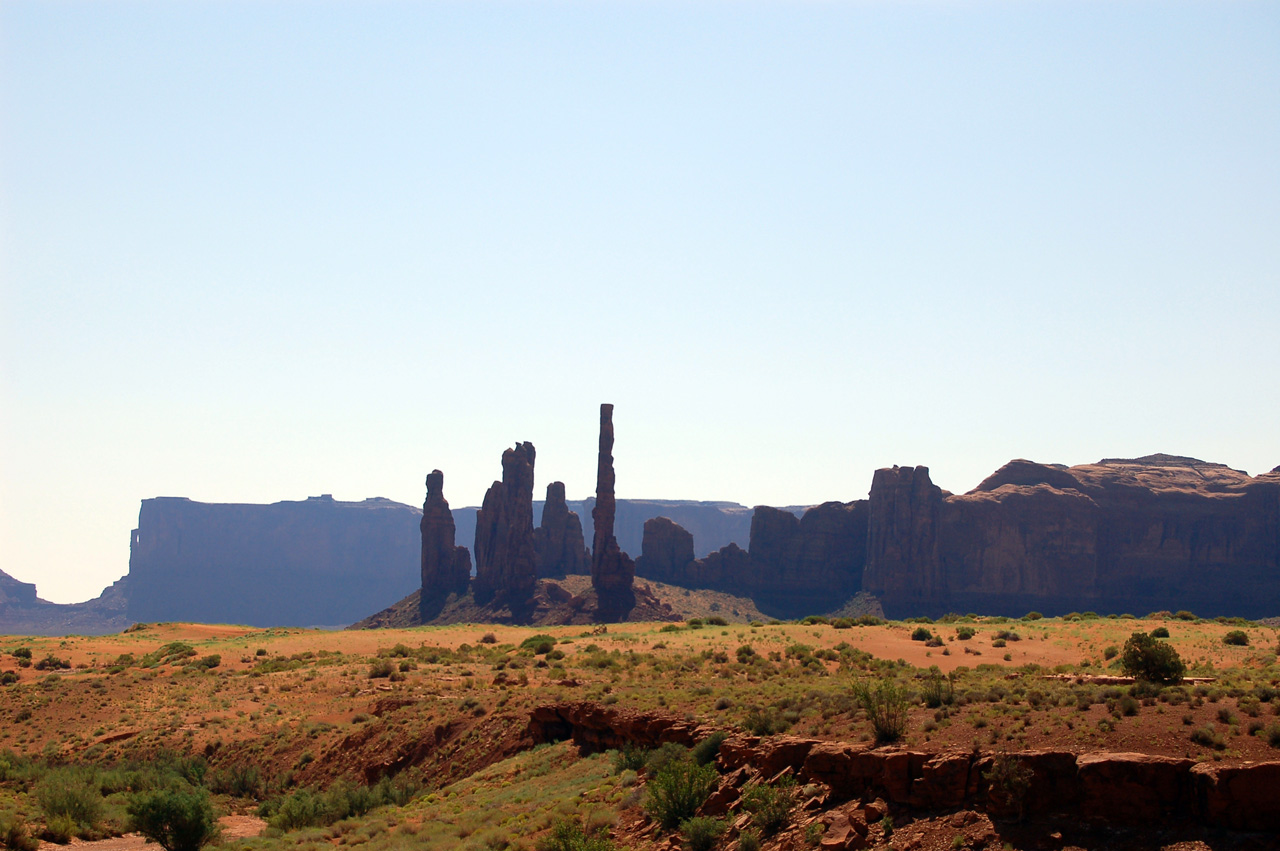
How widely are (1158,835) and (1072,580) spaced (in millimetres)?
153347

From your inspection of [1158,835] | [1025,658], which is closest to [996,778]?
[1158,835]

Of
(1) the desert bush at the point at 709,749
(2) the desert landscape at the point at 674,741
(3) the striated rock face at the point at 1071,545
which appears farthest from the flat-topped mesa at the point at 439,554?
(1) the desert bush at the point at 709,749

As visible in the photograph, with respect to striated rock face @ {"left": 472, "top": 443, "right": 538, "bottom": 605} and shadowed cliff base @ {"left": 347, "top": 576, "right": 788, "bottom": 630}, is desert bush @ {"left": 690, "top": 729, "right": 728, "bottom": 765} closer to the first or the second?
shadowed cliff base @ {"left": 347, "top": 576, "right": 788, "bottom": 630}

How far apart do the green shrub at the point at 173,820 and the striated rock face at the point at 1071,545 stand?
13884cm

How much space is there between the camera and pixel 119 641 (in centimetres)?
7681

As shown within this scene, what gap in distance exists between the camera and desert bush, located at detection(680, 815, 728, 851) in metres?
19.1

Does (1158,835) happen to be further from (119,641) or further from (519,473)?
(519,473)

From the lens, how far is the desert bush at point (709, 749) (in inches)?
902

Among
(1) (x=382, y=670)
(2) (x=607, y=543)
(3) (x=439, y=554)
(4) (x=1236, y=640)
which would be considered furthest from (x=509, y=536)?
(4) (x=1236, y=640)

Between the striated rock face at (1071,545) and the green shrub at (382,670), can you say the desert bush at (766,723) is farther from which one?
the striated rock face at (1071,545)

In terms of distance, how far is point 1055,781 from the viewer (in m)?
16.1

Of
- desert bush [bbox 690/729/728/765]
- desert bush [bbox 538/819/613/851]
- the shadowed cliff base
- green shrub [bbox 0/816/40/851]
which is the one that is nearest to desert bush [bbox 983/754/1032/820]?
desert bush [bbox 690/729/728/765]

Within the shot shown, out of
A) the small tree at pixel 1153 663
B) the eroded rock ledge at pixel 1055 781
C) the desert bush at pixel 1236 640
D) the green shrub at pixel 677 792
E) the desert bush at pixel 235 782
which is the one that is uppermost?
the small tree at pixel 1153 663

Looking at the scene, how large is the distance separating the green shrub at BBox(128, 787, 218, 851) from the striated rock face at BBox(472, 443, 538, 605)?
4284 inches
